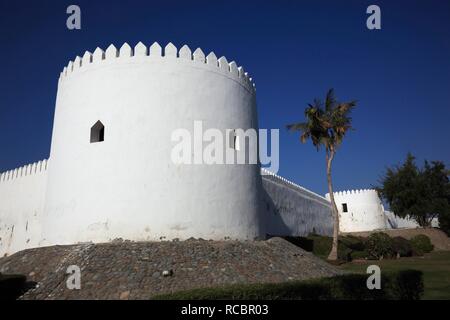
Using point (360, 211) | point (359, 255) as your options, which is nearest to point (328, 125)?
point (359, 255)

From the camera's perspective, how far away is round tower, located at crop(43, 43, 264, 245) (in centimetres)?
1045

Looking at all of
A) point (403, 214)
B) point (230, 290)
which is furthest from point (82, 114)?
point (403, 214)

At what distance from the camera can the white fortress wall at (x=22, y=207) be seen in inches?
629

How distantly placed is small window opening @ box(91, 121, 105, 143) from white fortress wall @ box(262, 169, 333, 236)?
30.0 ft

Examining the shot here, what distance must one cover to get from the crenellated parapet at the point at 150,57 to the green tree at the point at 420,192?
21.6 metres

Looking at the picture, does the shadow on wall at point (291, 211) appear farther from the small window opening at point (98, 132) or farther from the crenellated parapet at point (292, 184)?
the small window opening at point (98, 132)

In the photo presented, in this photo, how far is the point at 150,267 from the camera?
8.12 m

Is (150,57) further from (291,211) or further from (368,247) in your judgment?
(291,211)

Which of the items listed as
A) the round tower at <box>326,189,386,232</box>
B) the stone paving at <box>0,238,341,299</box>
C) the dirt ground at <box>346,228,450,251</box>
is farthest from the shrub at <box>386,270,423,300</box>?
the round tower at <box>326,189,386,232</box>
